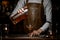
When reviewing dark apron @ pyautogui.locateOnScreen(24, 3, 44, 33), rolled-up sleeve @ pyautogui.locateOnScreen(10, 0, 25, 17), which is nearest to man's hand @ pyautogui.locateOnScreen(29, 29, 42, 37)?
dark apron @ pyautogui.locateOnScreen(24, 3, 44, 33)

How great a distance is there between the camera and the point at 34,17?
1.17m

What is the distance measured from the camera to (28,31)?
1146mm

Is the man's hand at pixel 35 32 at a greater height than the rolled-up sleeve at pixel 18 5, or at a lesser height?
lesser

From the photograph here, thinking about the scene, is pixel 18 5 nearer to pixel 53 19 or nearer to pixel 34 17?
pixel 34 17

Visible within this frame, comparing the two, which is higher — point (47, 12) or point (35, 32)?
point (47, 12)

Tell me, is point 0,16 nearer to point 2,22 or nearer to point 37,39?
point 2,22

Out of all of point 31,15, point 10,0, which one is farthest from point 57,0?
point 10,0

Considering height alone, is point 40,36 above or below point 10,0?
below

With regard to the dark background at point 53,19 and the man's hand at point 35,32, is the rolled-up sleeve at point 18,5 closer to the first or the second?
the dark background at point 53,19

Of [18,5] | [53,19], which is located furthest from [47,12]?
[18,5]

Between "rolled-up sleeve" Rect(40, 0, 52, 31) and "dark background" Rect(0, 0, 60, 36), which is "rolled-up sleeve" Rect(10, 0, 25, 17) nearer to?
"dark background" Rect(0, 0, 60, 36)

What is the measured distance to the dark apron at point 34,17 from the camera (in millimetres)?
1153

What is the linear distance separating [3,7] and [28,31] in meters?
0.22

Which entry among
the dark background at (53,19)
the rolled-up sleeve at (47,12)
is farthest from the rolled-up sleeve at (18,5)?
the rolled-up sleeve at (47,12)
